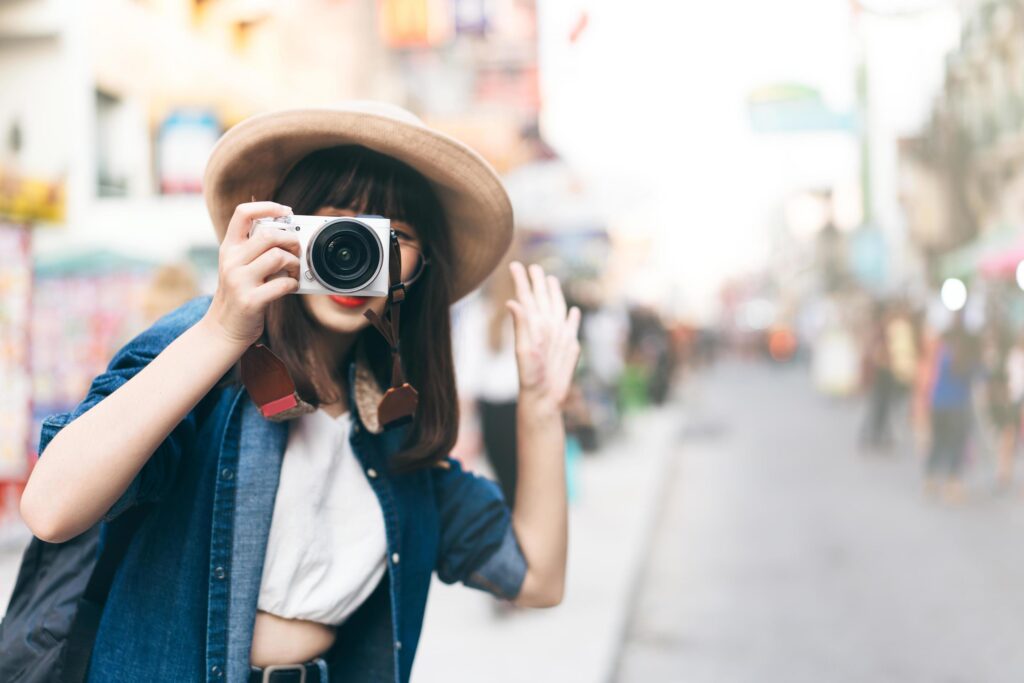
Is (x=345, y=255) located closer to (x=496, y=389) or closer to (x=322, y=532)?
(x=322, y=532)

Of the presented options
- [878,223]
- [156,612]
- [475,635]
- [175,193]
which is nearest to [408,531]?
[156,612]

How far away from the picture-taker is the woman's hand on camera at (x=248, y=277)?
132 centimetres

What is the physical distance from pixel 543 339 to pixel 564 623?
11.6 feet

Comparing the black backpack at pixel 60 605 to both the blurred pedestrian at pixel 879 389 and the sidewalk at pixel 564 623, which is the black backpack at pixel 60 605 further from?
the blurred pedestrian at pixel 879 389

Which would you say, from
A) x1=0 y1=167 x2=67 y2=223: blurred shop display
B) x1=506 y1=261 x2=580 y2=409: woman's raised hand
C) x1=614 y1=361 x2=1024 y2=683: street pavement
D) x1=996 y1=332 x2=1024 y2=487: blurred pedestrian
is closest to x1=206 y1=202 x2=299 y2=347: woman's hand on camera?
x1=506 y1=261 x2=580 y2=409: woman's raised hand

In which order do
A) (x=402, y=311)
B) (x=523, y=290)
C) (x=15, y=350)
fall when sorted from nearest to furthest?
1. (x=402, y=311)
2. (x=523, y=290)
3. (x=15, y=350)

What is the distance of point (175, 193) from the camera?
11977 mm

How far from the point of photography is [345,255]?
1426 millimetres

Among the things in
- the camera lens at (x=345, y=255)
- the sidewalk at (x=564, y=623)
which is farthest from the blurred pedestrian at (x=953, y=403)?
the camera lens at (x=345, y=255)

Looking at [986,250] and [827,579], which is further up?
[986,250]

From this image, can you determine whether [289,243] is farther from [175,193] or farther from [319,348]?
[175,193]

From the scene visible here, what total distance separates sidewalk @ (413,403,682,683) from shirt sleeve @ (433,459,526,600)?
2.55 m

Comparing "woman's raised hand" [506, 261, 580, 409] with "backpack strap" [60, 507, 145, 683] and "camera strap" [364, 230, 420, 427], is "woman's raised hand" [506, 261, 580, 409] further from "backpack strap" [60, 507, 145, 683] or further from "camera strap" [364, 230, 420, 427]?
"backpack strap" [60, 507, 145, 683]

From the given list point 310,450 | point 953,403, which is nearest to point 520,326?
point 310,450
